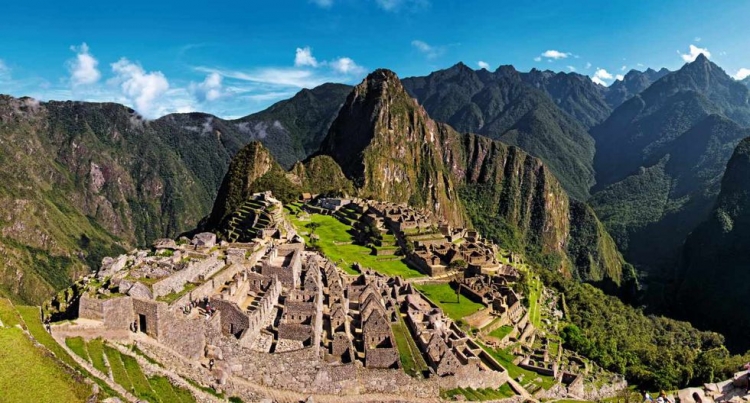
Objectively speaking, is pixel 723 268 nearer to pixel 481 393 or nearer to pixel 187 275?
pixel 481 393

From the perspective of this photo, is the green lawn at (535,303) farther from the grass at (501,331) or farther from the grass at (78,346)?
the grass at (78,346)

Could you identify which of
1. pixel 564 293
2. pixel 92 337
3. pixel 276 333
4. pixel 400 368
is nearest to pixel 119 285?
pixel 92 337

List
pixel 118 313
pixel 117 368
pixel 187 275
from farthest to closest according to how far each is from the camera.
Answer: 1. pixel 187 275
2. pixel 118 313
3. pixel 117 368

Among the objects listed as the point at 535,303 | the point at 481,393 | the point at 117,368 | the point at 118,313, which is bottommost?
the point at 535,303

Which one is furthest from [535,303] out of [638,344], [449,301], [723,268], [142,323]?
[723,268]

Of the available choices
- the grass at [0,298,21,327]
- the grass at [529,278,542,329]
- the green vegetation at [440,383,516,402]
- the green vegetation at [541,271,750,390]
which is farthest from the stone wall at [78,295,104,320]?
the green vegetation at [541,271,750,390]

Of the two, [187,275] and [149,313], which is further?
[187,275]

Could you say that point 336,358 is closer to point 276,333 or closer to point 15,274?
point 276,333
